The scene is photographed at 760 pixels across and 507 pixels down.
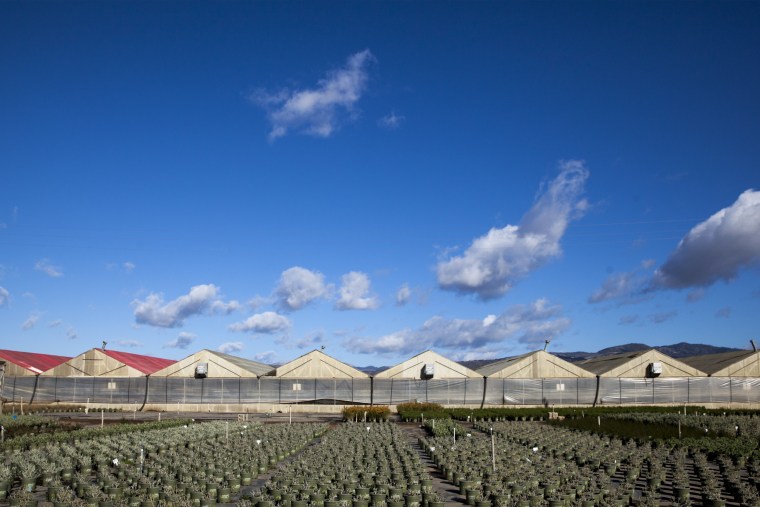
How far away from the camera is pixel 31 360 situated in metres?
67.1

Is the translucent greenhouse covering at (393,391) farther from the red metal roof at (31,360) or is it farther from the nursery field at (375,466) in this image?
the nursery field at (375,466)

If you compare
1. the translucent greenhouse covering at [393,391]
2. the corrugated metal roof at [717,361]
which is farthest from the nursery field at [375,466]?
the corrugated metal roof at [717,361]

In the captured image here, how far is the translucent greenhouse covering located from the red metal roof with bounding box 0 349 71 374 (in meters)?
7.58

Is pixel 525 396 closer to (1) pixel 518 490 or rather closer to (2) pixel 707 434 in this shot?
(2) pixel 707 434

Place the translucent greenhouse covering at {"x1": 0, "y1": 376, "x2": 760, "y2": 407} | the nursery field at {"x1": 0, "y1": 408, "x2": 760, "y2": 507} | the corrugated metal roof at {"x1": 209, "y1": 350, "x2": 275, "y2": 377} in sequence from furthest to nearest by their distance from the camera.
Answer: the corrugated metal roof at {"x1": 209, "y1": 350, "x2": 275, "y2": 377} → the translucent greenhouse covering at {"x1": 0, "y1": 376, "x2": 760, "y2": 407} → the nursery field at {"x1": 0, "y1": 408, "x2": 760, "y2": 507}

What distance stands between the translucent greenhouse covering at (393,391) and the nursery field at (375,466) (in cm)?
1533

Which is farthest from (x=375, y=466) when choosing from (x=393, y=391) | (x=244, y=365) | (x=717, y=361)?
(x=717, y=361)

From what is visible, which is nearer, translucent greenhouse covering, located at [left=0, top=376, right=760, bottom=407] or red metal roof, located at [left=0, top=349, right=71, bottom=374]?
translucent greenhouse covering, located at [left=0, top=376, right=760, bottom=407]

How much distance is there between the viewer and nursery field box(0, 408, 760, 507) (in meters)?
20.0

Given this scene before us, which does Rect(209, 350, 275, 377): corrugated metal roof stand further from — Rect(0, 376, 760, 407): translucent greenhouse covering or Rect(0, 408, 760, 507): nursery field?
Rect(0, 408, 760, 507): nursery field

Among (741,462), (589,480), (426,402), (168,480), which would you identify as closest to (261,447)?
(168,480)

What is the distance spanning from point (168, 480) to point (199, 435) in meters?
15.5

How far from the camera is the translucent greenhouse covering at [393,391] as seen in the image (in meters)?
57.6

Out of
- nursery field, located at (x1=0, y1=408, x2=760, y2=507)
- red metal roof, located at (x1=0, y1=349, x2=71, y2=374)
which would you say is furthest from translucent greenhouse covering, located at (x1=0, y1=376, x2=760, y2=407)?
nursery field, located at (x1=0, y1=408, x2=760, y2=507)
